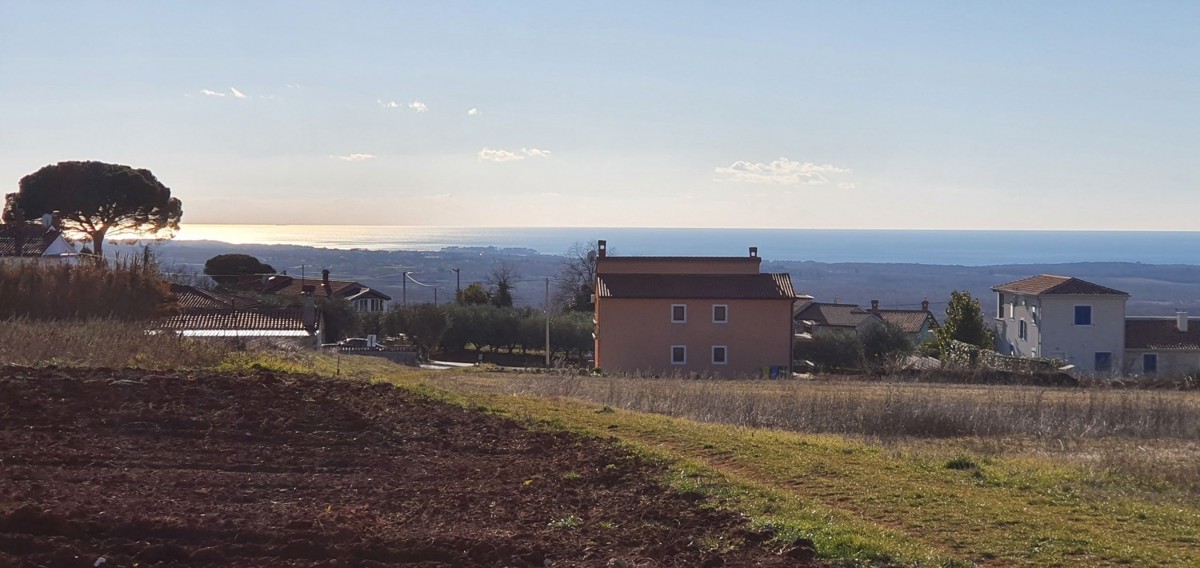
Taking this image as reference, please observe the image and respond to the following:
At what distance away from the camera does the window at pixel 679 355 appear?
4469cm

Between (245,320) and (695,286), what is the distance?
1847 centimetres

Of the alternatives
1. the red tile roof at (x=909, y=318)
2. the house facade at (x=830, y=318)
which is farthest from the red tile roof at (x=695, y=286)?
the red tile roof at (x=909, y=318)

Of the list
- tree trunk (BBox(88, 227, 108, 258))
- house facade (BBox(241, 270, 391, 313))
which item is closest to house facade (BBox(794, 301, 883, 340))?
house facade (BBox(241, 270, 391, 313))

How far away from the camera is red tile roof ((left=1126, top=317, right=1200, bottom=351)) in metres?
51.8

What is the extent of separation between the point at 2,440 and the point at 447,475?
363 centimetres

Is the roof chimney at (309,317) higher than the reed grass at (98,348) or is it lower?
lower

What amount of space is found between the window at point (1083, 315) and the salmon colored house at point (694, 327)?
1662 centimetres

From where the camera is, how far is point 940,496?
848 centimetres

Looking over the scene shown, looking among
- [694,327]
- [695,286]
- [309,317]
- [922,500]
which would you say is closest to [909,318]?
[695,286]

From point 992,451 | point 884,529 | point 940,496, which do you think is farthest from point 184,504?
point 992,451

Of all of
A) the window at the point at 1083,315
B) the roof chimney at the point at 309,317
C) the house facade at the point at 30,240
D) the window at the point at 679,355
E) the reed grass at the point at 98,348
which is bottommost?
the window at the point at 679,355

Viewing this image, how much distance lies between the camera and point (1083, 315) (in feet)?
170

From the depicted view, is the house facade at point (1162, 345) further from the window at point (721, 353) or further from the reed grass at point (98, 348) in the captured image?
the reed grass at point (98, 348)

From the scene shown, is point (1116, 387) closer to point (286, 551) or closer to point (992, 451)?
point (992, 451)
